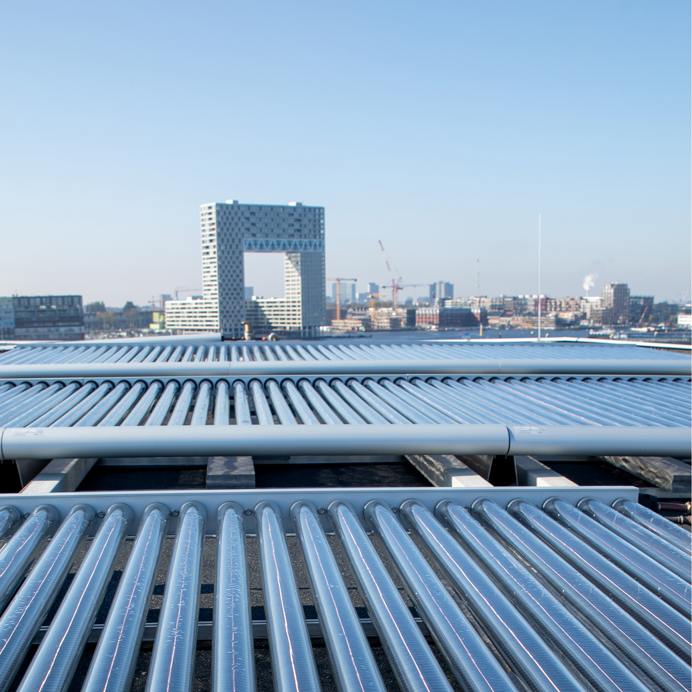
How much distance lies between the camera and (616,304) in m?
172

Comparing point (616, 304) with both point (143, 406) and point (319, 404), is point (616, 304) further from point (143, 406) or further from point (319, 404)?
point (143, 406)

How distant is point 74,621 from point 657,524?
3.09 meters

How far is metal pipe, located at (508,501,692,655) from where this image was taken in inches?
88.2

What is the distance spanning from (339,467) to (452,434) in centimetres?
221

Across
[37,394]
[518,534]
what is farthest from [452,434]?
[37,394]

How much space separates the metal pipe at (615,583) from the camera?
224 centimetres

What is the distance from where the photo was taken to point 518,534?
2.96m

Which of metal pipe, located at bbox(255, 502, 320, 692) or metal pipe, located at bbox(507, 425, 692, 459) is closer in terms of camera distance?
metal pipe, located at bbox(255, 502, 320, 692)

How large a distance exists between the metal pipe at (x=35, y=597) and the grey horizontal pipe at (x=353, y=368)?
13.7ft

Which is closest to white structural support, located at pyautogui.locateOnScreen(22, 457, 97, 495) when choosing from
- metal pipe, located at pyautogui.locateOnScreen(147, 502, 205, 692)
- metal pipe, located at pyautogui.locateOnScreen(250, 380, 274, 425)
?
metal pipe, located at pyautogui.locateOnScreen(250, 380, 274, 425)

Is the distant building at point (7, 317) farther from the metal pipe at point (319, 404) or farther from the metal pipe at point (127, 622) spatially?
the metal pipe at point (127, 622)

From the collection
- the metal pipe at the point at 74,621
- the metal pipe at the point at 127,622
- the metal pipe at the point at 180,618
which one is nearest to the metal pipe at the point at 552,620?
the metal pipe at the point at 180,618

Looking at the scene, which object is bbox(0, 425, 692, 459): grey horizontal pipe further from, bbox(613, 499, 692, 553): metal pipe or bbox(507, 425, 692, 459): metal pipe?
bbox(613, 499, 692, 553): metal pipe

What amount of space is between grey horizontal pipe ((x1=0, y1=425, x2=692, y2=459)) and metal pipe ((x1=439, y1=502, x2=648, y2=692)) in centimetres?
122
